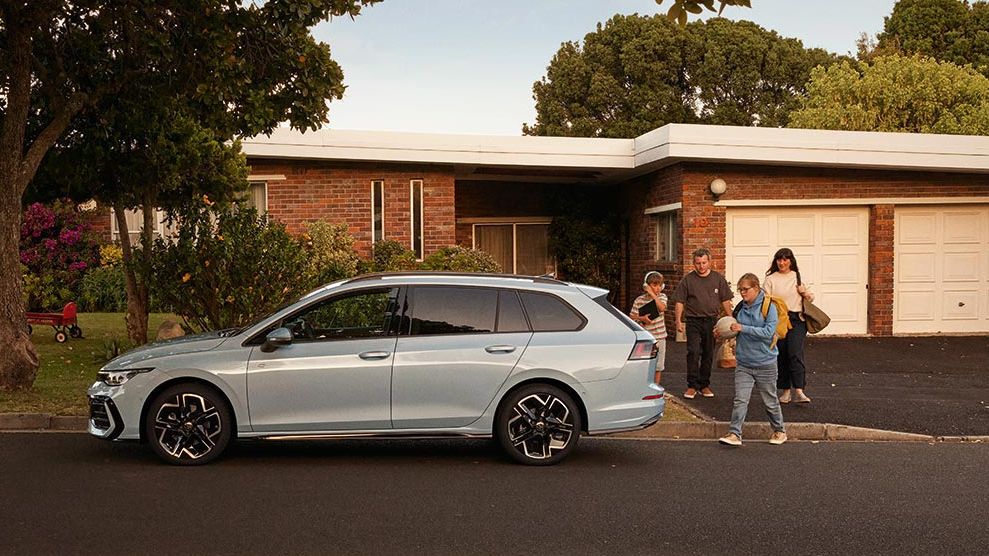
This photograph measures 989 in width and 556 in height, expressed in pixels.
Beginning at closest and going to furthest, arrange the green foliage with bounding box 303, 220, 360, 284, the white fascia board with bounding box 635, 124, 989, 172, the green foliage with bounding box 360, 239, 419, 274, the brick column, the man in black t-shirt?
the man in black t-shirt < the green foliage with bounding box 303, 220, 360, 284 < the white fascia board with bounding box 635, 124, 989, 172 < the green foliage with bounding box 360, 239, 419, 274 < the brick column

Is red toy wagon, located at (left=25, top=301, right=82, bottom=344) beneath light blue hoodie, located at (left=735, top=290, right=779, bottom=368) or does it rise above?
beneath

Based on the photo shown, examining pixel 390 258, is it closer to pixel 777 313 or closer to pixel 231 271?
pixel 231 271

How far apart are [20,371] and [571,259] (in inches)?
515

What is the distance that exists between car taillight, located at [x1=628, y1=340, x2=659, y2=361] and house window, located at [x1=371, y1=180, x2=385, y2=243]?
1064 centimetres

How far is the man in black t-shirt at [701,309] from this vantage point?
1082 cm

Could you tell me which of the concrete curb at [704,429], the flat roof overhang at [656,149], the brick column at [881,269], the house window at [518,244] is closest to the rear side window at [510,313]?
the concrete curb at [704,429]

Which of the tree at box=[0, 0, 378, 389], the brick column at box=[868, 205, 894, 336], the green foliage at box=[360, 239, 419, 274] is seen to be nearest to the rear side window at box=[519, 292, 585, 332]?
the tree at box=[0, 0, 378, 389]

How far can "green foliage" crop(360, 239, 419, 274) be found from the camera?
16.7 metres

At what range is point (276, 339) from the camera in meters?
7.59

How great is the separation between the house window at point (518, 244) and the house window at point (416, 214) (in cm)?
398

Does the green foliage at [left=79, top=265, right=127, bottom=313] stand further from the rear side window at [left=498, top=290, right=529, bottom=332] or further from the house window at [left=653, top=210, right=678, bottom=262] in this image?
the rear side window at [left=498, top=290, right=529, bottom=332]

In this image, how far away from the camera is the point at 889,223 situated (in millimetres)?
17406

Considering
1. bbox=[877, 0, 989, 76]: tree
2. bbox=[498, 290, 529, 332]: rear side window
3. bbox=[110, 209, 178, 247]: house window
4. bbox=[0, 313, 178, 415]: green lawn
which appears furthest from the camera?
bbox=[877, 0, 989, 76]: tree

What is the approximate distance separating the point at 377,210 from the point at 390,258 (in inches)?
52.3
